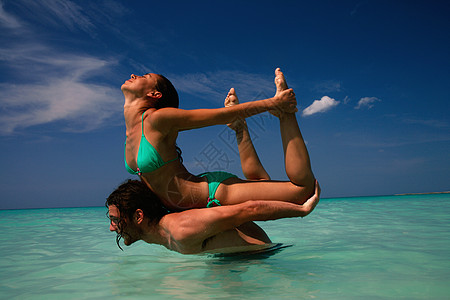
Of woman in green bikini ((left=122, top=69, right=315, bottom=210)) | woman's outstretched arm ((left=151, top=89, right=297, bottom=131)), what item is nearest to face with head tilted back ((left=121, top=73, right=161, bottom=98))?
woman in green bikini ((left=122, top=69, right=315, bottom=210))

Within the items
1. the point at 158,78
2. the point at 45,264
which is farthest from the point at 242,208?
the point at 45,264

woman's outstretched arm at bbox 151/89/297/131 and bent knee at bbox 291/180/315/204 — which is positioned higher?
woman's outstretched arm at bbox 151/89/297/131

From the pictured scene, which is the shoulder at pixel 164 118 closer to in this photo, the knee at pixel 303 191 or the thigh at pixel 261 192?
the thigh at pixel 261 192

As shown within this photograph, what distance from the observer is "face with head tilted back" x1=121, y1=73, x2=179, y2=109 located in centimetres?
355

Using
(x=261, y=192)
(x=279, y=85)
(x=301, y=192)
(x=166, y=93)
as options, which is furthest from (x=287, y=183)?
(x=166, y=93)

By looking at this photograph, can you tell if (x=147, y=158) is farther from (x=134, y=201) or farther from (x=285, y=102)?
(x=285, y=102)

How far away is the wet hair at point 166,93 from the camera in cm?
362

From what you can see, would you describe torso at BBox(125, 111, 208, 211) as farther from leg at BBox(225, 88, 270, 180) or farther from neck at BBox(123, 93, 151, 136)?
leg at BBox(225, 88, 270, 180)

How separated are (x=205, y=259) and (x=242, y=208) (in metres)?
1.16

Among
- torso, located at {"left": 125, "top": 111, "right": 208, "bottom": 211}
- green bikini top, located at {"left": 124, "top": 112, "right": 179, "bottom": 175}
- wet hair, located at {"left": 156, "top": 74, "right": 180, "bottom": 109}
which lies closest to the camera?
green bikini top, located at {"left": 124, "top": 112, "right": 179, "bottom": 175}

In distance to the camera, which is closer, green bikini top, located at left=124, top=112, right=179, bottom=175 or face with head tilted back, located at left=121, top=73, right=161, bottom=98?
green bikini top, located at left=124, top=112, right=179, bottom=175

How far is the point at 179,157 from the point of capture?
3672 millimetres

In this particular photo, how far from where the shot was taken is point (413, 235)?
5.43 metres

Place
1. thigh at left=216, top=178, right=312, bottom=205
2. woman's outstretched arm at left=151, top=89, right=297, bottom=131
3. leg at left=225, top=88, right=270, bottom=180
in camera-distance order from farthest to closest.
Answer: leg at left=225, top=88, right=270, bottom=180
thigh at left=216, top=178, right=312, bottom=205
woman's outstretched arm at left=151, top=89, right=297, bottom=131
